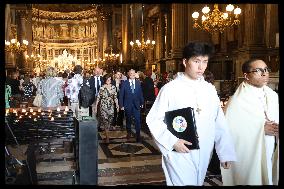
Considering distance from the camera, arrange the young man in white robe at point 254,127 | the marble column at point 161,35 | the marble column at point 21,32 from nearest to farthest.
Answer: the young man in white robe at point 254,127, the marble column at point 161,35, the marble column at point 21,32

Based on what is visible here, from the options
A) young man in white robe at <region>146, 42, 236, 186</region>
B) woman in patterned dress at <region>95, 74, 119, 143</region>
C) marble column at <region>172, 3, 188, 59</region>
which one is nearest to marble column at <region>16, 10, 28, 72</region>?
marble column at <region>172, 3, 188, 59</region>

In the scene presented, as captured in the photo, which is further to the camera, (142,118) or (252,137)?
(142,118)

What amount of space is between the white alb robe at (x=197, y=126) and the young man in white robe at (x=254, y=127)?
28 cm

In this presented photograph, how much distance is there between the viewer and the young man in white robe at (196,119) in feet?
10.4

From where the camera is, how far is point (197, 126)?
127 inches

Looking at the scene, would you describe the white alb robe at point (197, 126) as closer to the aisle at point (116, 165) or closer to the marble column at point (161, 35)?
the aisle at point (116, 165)

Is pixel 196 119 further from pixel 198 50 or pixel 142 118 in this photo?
pixel 142 118

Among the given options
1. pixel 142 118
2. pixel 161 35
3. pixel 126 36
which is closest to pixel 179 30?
pixel 142 118

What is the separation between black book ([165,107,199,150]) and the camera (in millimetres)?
3059

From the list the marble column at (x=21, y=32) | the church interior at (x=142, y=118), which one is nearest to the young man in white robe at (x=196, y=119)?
the church interior at (x=142, y=118)

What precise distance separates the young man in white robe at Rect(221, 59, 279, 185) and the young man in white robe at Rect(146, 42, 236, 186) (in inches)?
11.2

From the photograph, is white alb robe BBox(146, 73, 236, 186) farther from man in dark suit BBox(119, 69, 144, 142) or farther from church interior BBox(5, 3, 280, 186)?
man in dark suit BBox(119, 69, 144, 142)

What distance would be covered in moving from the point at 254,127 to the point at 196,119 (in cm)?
69
